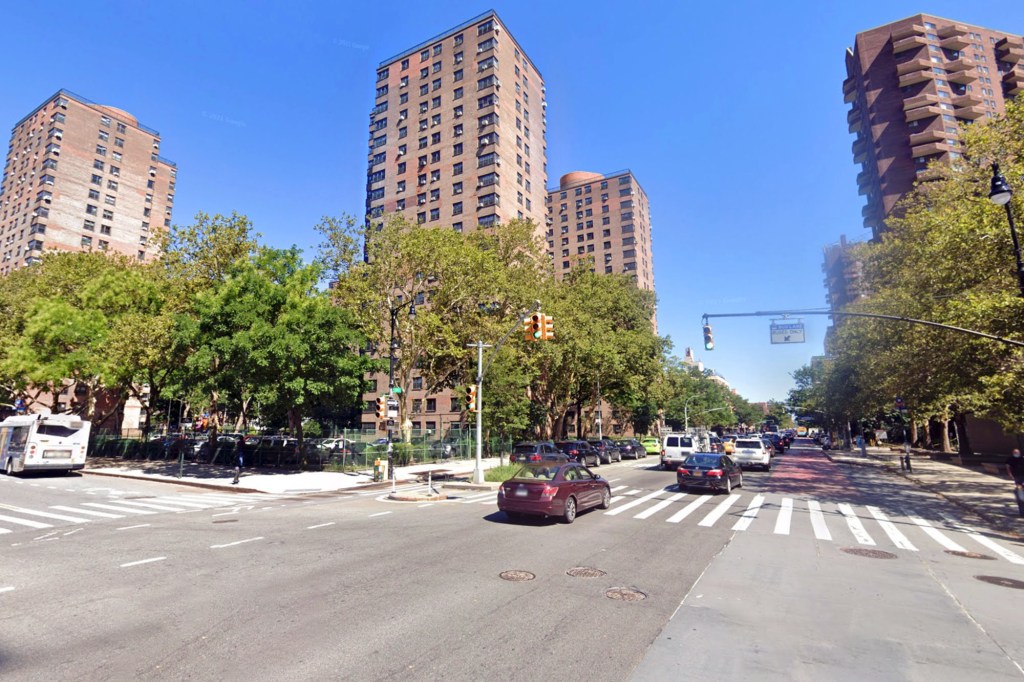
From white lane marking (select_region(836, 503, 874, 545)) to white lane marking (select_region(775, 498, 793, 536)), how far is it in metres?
1.34

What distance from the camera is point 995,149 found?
19.5 metres

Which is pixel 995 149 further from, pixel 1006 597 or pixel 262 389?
pixel 262 389

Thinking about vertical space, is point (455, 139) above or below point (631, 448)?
above

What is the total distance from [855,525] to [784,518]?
1602 millimetres

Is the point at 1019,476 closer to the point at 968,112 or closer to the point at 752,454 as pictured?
the point at 752,454

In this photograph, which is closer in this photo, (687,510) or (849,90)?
(687,510)

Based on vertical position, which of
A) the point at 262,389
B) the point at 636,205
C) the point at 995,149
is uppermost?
the point at 636,205

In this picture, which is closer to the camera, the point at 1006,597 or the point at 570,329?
the point at 1006,597

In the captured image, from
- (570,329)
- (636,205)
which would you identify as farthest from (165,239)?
(636,205)

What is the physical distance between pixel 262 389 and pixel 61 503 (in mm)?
9312

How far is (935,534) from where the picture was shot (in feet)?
38.5

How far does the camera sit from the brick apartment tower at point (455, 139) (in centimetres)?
6506

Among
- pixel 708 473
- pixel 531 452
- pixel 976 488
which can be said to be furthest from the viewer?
pixel 531 452

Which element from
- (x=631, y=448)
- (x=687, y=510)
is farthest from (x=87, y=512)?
(x=631, y=448)
